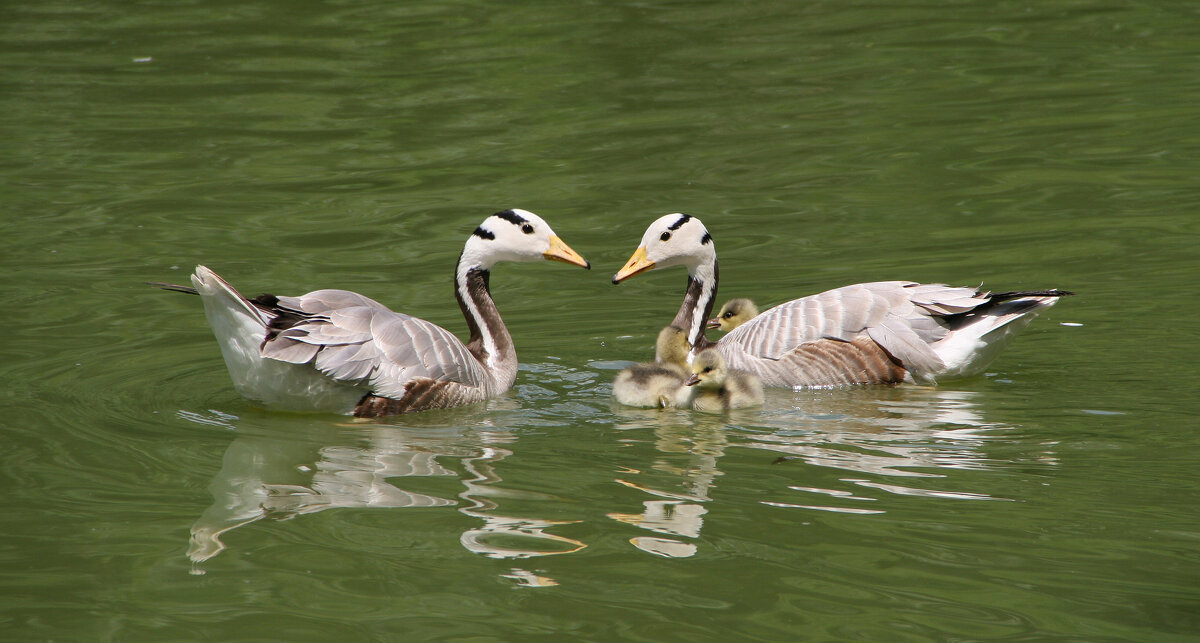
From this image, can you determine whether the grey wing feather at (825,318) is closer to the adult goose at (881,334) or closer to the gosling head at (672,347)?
the adult goose at (881,334)

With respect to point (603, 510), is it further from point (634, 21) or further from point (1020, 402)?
point (634, 21)

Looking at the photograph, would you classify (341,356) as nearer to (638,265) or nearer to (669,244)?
(638,265)

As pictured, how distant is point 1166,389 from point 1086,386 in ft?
1.56

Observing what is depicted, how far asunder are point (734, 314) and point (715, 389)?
7.98 ft

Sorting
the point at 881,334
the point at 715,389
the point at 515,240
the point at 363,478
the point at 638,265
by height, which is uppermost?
the point at 515,240

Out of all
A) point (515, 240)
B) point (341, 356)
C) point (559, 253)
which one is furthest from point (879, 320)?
point (341, 356)

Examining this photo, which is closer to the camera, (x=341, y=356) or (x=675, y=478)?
(x=675, y=478)

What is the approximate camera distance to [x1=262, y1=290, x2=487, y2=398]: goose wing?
7934 millimetres

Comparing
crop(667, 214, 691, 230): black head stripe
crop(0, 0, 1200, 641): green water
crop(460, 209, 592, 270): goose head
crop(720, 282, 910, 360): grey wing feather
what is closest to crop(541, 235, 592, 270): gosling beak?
crop(460, 209, 592, 270): goose head

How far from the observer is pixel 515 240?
936 centimetres

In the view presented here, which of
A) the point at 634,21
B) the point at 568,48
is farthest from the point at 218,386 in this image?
the point at 634,21

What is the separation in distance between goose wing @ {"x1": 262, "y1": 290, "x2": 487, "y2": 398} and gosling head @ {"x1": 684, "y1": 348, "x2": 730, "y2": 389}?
156 cm

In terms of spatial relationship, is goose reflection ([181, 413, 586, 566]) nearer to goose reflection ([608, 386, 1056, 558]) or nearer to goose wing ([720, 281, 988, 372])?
goose reflection ([608, 386, 1056, 558])

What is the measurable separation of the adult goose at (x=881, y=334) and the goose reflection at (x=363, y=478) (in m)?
2.30
